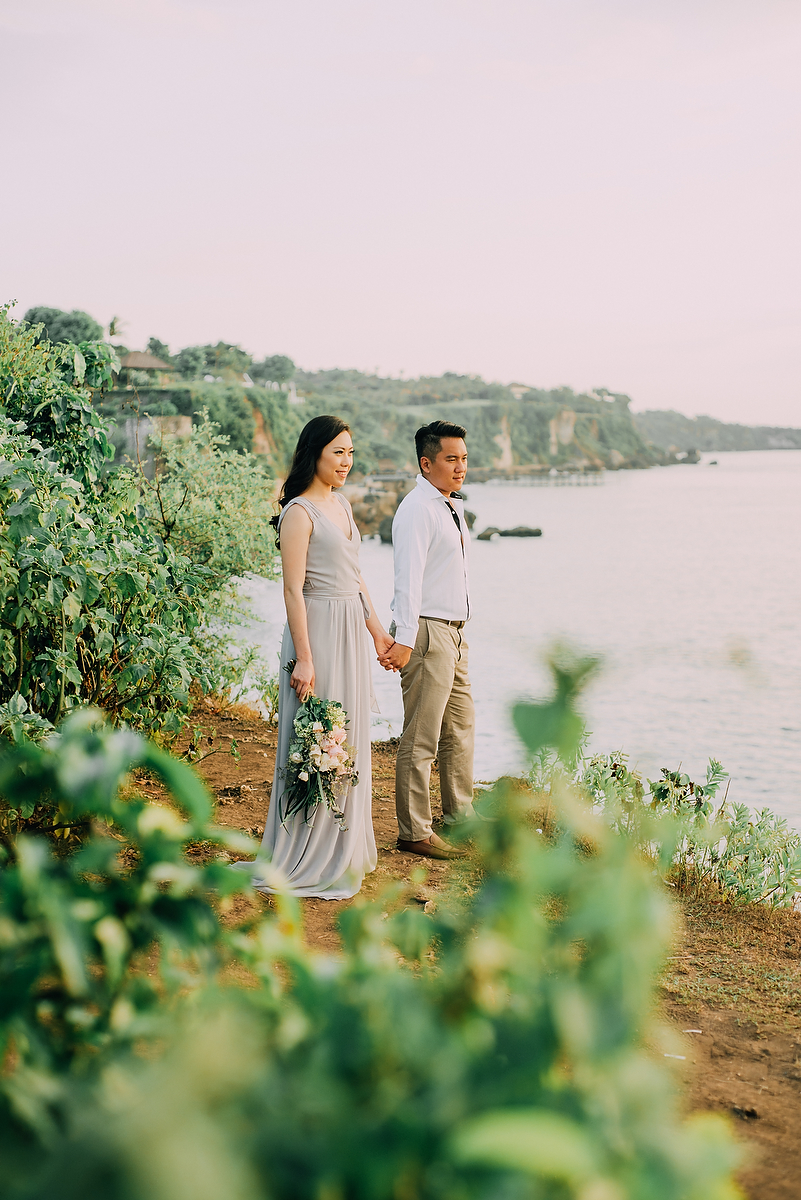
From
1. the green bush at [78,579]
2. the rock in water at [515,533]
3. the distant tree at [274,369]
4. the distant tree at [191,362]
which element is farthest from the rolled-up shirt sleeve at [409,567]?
the distant tree at [274,369]

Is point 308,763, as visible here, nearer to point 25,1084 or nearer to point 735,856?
point 735,856

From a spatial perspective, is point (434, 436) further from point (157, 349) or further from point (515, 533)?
point (157, 349)

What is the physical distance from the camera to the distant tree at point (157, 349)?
67.6 m

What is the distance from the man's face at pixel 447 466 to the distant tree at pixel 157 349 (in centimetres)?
6682

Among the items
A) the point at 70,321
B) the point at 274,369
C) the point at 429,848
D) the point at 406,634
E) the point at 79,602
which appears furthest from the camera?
the point at 274,369

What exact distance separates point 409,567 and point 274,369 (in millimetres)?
77992

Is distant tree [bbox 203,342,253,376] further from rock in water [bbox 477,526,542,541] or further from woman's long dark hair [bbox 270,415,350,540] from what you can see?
woman's long dark hair [bbox 270,415,350,540]

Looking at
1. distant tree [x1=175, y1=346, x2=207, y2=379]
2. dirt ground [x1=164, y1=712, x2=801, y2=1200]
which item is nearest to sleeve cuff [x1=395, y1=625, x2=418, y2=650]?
dirt ground [x1=164, y1=712, x2=801, y2=1200]

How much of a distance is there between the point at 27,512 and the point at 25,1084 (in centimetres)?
266

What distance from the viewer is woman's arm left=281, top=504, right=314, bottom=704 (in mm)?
3939

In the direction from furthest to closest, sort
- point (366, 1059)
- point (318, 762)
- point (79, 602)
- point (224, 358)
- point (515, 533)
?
point (224, 358), point (515, 533), point (318, 762), point (79, 602), point (366, 1059)

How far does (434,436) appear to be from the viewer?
4777 millimetres

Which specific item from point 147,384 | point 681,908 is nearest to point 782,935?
point 681,908

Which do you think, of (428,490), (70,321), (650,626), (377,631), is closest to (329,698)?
(377,631)
